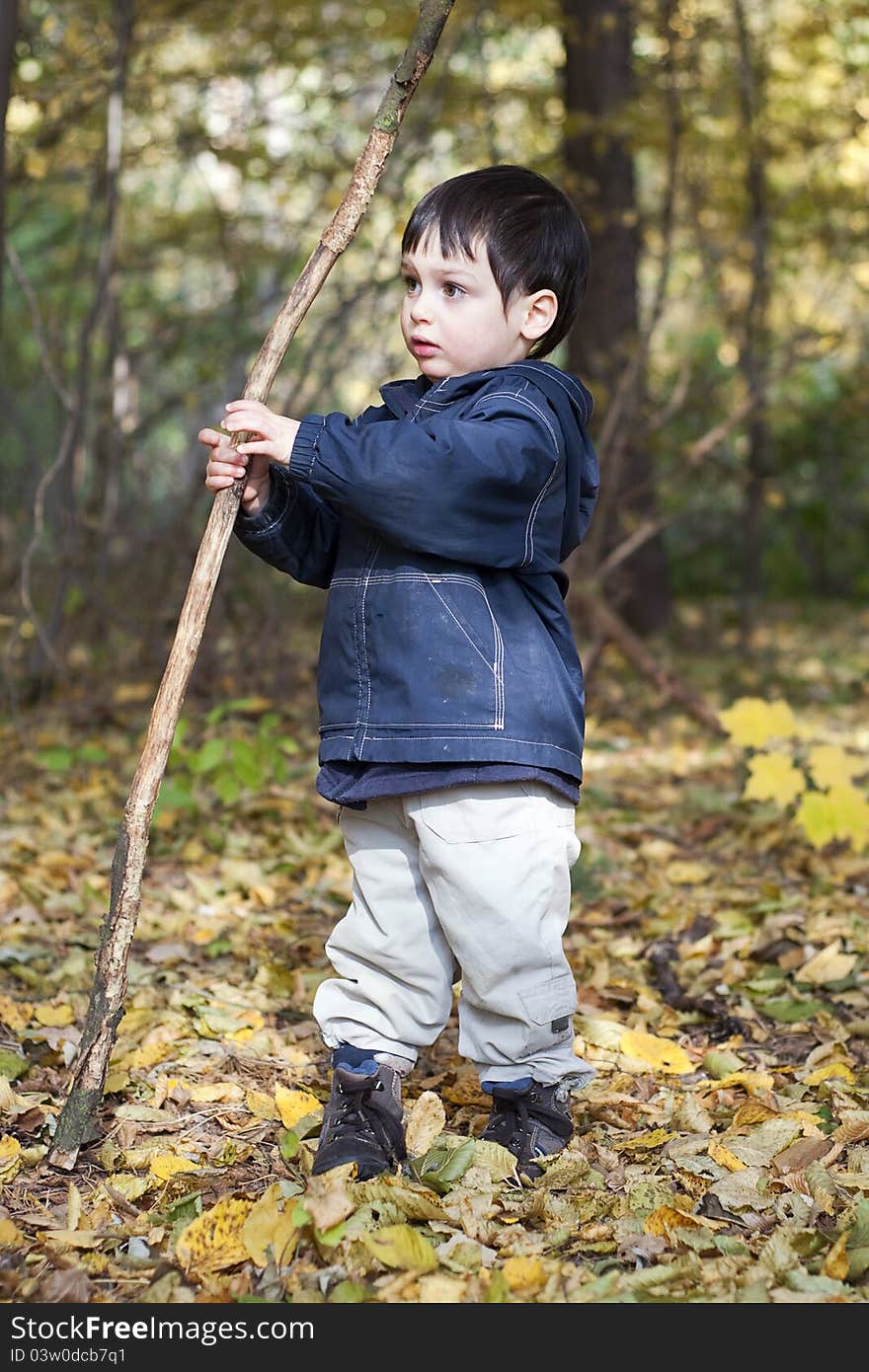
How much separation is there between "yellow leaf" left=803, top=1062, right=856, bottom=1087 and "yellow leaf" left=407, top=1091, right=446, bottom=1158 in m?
0.70

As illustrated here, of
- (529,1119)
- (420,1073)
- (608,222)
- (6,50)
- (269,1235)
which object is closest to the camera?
(269,1235)

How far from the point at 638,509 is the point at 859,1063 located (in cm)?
477

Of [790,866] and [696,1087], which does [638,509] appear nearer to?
[790,866]

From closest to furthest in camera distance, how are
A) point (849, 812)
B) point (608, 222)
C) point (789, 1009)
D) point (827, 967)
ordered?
point (789, 1009), point (827, 967), point (849, 812), point (608, 222)

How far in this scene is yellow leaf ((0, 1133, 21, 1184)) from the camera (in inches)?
81.4

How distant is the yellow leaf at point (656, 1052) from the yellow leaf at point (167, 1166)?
92cm

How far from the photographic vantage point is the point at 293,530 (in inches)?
88.1

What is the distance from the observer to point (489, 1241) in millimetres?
1931

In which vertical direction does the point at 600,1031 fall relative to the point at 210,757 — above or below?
below

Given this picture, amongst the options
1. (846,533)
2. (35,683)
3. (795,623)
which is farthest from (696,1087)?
(846,533)

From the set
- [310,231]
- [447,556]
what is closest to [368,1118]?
[447,556]

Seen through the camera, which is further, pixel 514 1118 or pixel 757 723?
pixel 757 723

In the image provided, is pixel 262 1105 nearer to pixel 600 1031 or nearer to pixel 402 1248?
pixel 402 1248

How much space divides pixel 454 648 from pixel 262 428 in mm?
439
